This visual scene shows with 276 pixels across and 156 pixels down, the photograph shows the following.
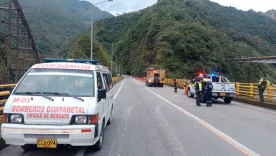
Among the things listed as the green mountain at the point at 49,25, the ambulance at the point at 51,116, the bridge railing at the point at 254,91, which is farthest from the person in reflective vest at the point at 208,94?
the green mountain at the point at 49,25

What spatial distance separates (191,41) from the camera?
98062mm

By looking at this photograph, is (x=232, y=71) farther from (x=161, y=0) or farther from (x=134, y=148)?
(x=134, y=148)

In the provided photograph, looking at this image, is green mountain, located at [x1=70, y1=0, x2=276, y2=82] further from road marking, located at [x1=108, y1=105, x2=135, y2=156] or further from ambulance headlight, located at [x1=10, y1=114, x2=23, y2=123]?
ambulance headlight, located at [x1=10, y1=114, x2=23, y2=123]

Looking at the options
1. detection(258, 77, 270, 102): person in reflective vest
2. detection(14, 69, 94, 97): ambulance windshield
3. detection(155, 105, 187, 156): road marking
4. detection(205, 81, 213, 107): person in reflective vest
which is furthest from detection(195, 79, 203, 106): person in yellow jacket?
detection(14, 69, 94, 97): ambulance windshield

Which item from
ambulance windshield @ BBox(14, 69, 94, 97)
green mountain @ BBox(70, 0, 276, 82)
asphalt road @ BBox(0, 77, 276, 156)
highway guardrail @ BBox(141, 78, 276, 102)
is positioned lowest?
asphalt road @ BBox(0, 77, 276, 156)

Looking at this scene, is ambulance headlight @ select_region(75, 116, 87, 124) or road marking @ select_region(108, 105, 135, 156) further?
road marking @ select_region(108, 105, 135, 156)

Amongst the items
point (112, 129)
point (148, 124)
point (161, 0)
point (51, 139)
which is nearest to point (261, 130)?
point (148, 124)

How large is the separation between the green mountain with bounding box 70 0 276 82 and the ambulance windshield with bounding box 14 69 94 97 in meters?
73.1

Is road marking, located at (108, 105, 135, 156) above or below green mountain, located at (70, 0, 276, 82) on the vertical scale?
below

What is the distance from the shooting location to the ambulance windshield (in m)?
6.52

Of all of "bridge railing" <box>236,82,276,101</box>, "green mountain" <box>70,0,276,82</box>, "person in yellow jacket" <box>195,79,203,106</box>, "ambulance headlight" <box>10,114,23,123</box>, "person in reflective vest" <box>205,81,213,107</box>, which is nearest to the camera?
"ambulance headlight" <box>10,114,23,123</box>

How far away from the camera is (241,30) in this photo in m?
145

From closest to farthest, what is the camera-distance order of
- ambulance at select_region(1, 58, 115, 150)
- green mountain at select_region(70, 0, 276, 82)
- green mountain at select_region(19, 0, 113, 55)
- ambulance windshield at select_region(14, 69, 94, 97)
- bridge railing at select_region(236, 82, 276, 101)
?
ambulance at select_region(1, 58, 115, 150), ambulance windshield at select_region(14, 69, 94, 97), bridge railing at select_region(236, 82, 276, 101), green mountain at select_region(19, 0, 113, 55), green mountain at select_region(70, 0, 276, 82)

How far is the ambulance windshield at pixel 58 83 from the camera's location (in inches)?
257
